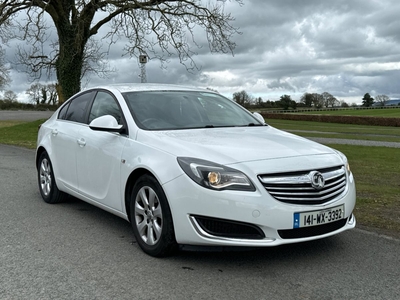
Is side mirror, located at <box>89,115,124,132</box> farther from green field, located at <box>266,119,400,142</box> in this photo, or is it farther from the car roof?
green field, located at <box>266,119,400,142</box>

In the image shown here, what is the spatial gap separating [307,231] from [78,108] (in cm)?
358

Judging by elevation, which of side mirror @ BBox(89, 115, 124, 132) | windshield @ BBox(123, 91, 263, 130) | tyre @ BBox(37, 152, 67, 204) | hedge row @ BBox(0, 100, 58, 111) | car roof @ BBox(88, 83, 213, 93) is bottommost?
hedge row @ BBox(0, 100, 58, 111)

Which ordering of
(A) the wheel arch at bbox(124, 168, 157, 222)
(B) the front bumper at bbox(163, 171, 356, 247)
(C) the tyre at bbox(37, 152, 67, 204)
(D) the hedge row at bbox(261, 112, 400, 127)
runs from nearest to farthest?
1. (B) the front bumper at bbox(163, 171, 356, 247)
2. (A) the wheel arch at bbox(124, 168, 157, 222)
3. (C) the tyre at bbox(37, 152, 67, 204)
4. (D) the hedge row at bbox(261, 112, 400, 127)

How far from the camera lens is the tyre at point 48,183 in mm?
6449

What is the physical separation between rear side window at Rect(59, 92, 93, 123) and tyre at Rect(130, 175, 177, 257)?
6.08 feet

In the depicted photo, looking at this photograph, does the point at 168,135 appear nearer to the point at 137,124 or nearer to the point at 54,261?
the point at 137,124

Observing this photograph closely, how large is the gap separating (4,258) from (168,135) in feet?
6.17

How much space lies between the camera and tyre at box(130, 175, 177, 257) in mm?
4035

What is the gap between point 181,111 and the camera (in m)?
5.16

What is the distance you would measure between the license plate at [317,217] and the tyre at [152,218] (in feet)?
3.51

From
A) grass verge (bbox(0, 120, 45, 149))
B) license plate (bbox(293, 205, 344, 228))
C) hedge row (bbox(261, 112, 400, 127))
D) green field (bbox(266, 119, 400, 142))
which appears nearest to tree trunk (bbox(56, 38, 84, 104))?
grass verge (bbox(0, 120, 45, 149))

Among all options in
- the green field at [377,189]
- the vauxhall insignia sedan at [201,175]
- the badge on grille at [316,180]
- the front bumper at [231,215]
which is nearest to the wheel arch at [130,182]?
the vauxhall insignia sedan at [201,175]

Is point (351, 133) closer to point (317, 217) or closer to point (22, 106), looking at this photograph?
point (317, 217)

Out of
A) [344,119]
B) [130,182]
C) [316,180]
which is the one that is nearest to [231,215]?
[316,180]
